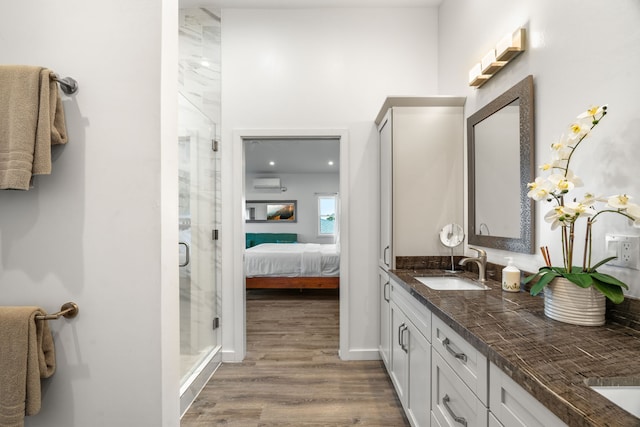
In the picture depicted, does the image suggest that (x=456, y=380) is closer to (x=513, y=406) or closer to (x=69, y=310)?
(x=513, y=406)

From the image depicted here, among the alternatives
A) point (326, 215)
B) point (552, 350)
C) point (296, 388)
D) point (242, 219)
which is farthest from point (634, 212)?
point (326, 215)

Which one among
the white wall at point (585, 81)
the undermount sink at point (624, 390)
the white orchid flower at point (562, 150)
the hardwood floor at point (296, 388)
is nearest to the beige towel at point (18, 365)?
the hardwood floor at point (296, 388)

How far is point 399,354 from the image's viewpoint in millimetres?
1970

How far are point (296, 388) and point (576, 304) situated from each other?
1.88m

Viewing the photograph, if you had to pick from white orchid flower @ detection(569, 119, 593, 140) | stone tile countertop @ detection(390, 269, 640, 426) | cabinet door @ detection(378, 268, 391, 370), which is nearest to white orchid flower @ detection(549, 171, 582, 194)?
white orchid flower @ detection(569, 119, 593, 140)

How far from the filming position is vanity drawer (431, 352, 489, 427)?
98cm

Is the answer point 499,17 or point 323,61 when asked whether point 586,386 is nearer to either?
point 499,17

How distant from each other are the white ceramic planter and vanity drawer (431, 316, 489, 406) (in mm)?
349

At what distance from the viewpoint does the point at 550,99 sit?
1399mm

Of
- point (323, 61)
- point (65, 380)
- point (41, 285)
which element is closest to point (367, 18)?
point (323, 61)

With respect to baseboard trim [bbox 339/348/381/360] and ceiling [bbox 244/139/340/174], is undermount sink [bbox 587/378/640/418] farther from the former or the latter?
ceiling [bbox 244/139/340/174]

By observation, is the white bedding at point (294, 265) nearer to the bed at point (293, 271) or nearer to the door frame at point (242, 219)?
the bed at point (293, 271)

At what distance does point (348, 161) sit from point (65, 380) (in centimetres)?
225

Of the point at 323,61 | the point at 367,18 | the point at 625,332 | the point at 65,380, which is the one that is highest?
the point at 367,18
